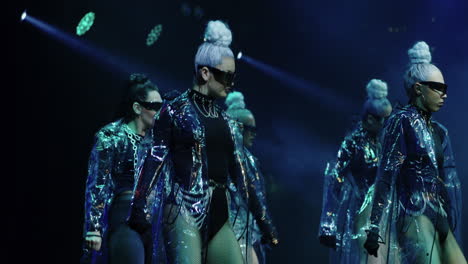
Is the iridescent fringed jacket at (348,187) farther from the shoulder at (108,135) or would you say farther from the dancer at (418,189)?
the shoulder at (108,135)

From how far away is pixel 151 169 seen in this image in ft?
14.2

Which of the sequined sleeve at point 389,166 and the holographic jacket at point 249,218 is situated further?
the sequined sleeve at point 389,166

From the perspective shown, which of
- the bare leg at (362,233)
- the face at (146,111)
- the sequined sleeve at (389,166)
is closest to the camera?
the sequined sleeve at (389,166)

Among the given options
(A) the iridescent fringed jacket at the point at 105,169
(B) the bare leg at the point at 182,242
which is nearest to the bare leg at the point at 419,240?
(B) the bare leg at the point at 182,242

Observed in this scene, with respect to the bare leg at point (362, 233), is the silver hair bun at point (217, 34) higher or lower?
higher

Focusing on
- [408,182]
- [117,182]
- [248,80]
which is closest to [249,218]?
[117,182]

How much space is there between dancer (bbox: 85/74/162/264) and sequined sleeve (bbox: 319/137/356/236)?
2.03 meters

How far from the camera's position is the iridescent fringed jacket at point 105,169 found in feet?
18.0

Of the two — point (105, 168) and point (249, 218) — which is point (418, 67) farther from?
point (105, 168)

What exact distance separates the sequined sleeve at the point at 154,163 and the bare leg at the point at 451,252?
6.62 feet

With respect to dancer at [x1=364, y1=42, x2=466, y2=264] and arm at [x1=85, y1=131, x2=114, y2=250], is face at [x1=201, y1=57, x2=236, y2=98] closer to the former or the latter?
dancer at [x1=364, y1=42, x2=466, y2=264]

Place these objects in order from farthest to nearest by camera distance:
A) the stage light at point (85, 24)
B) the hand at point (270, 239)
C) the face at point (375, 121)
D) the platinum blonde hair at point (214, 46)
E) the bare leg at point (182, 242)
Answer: the stage light at point (85, 24) < the face at point (375, 121) < the hand at point (270, 239) < the platinum blonde hair at point (214, 46) < the bare leg at point (182, 242)

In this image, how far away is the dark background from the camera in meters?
7.29

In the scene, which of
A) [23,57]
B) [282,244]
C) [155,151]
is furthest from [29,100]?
[282,244]
